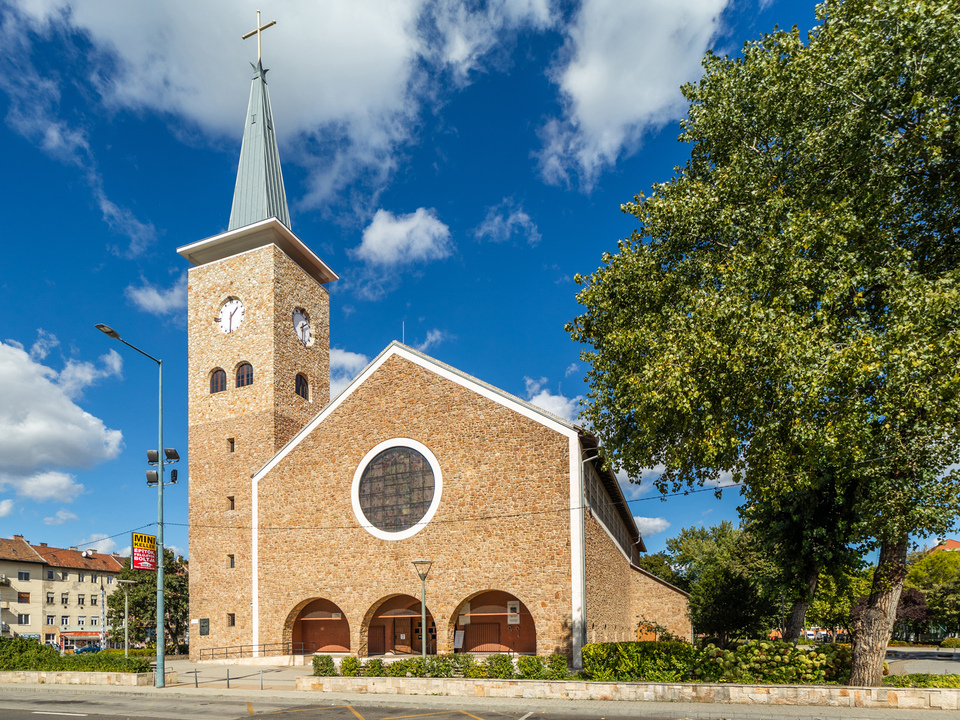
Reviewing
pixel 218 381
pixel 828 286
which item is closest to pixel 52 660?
pixel 218 381

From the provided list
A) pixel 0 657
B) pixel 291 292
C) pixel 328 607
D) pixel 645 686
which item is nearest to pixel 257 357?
pixel 291 292

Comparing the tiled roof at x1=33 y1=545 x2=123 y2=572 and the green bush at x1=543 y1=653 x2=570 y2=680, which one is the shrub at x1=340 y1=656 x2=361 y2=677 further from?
the tiled roof at x1=33 y1=545 x2=123 y2=572

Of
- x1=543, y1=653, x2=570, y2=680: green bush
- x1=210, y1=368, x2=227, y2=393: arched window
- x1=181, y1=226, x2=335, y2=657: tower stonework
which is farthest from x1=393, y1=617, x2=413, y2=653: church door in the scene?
x1=210, y1=368, x2=227, y2=393: arched window

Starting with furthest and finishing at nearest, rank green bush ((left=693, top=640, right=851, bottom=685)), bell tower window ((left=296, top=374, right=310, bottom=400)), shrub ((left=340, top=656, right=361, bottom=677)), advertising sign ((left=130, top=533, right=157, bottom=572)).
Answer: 1. bell tower window ((left=296, top=374, right=310, bottom=400))
2. advertising sign ((left=130, top=533, right=157, bottom=572))
3. shrub ((left=340, top=656, right=361, bottom=677))
4. green bush ((left=693, top=640, right=851, bottom=685))

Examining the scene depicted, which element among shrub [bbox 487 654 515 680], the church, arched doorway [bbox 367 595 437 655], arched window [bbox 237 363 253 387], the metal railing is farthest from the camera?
arched window [bbox 237 363 253 387]

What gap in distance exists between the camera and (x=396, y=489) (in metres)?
25.0

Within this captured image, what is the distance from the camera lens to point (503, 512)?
73.9ft

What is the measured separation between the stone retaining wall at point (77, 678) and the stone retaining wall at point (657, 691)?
6011 millimetres

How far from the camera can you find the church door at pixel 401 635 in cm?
2564

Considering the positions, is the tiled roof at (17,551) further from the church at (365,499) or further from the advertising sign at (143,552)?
the advertising sign at (143,552)

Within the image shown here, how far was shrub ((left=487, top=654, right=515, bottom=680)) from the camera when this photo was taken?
17453 mm

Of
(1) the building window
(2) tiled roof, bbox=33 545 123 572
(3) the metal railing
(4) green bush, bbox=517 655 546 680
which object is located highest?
(1) the building window

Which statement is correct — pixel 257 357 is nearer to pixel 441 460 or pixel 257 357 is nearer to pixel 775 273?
pixel 441 460

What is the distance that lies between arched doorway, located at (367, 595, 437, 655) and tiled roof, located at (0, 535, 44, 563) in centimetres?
5051
